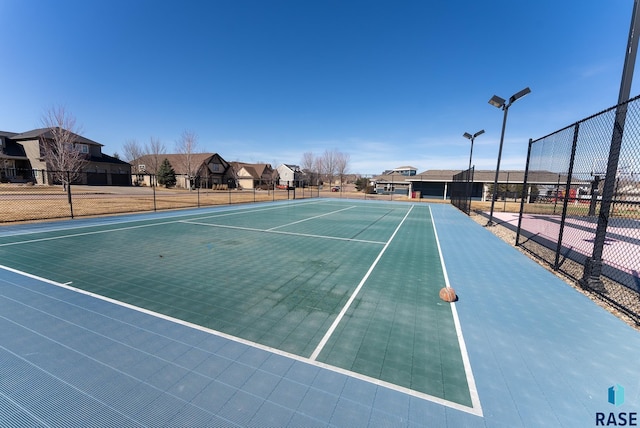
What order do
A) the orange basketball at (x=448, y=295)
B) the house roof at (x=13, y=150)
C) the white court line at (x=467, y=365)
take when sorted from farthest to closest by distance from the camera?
the house roof at (x=13, y=150) < the orange basketball at (x=448, y=295) < the white court line at (x=467, y=365)

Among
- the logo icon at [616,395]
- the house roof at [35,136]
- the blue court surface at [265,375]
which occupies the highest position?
the house roof at [35,136]

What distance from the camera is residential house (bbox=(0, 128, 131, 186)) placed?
3603 cm

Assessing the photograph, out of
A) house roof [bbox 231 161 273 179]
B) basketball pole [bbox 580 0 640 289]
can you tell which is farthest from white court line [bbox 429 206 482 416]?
house roof [bbox 231 161 273 179]

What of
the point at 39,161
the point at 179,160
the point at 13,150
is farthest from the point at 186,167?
the point at 13,150

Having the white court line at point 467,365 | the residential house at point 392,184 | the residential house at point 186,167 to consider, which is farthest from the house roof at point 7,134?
the white court line at point 467,365

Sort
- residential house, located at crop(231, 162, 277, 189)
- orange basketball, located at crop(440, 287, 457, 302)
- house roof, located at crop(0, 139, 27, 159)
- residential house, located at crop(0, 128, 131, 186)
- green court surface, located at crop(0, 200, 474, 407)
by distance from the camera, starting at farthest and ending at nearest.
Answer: residential house, located at crop(231, 162, 277, 189)
house roof, located at crop(0, 139, 27, 159)
residential house, located at crop(0, 128, 131, 186)
orange basketball, located at crop(440, 287, 457, 302)
green court surface, located at crop(0, 200, 474, 407)

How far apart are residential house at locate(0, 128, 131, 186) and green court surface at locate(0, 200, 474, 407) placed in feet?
111

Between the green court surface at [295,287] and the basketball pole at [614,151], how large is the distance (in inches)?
116

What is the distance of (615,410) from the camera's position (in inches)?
101

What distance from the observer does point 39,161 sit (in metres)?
37.5

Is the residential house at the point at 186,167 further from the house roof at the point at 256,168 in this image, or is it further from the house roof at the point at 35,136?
the house roof at the point at 35,136

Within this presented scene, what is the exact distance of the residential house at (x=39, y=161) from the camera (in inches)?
1419

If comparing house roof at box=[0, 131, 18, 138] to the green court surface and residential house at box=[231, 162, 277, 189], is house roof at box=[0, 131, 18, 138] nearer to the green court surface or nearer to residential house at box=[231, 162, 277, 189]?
residential house at box=[231, 162, 277, 189]

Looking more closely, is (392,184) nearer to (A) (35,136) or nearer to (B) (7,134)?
(A) (35,136)
